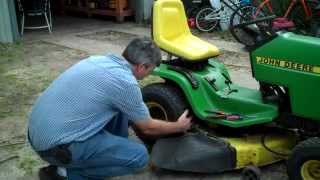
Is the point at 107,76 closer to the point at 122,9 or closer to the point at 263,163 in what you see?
the point at 263,163

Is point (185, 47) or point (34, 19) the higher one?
point (185, 47)

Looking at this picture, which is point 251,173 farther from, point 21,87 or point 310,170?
point 21,87

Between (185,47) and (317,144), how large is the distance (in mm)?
1367

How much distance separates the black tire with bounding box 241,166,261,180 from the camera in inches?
130

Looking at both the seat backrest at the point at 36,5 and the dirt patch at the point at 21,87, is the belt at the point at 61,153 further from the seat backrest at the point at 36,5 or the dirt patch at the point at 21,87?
the seat backrest at the point at 36,5

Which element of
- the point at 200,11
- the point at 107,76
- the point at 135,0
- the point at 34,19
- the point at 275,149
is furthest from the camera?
the point at 34,19

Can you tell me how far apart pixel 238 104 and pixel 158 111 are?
26.9 inches

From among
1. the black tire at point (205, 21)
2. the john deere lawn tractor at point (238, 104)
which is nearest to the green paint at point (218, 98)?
the john deere lawn tractor at point (238, 104)

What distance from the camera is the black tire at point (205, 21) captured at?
9.45 meters

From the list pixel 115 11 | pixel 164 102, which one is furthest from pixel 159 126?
pixel 115 11

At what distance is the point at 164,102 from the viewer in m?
3.87

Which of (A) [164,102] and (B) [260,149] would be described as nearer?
(B) [260,149]

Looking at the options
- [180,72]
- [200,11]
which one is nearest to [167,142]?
[180,72]

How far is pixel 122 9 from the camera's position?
Result: 10719 millimetres
